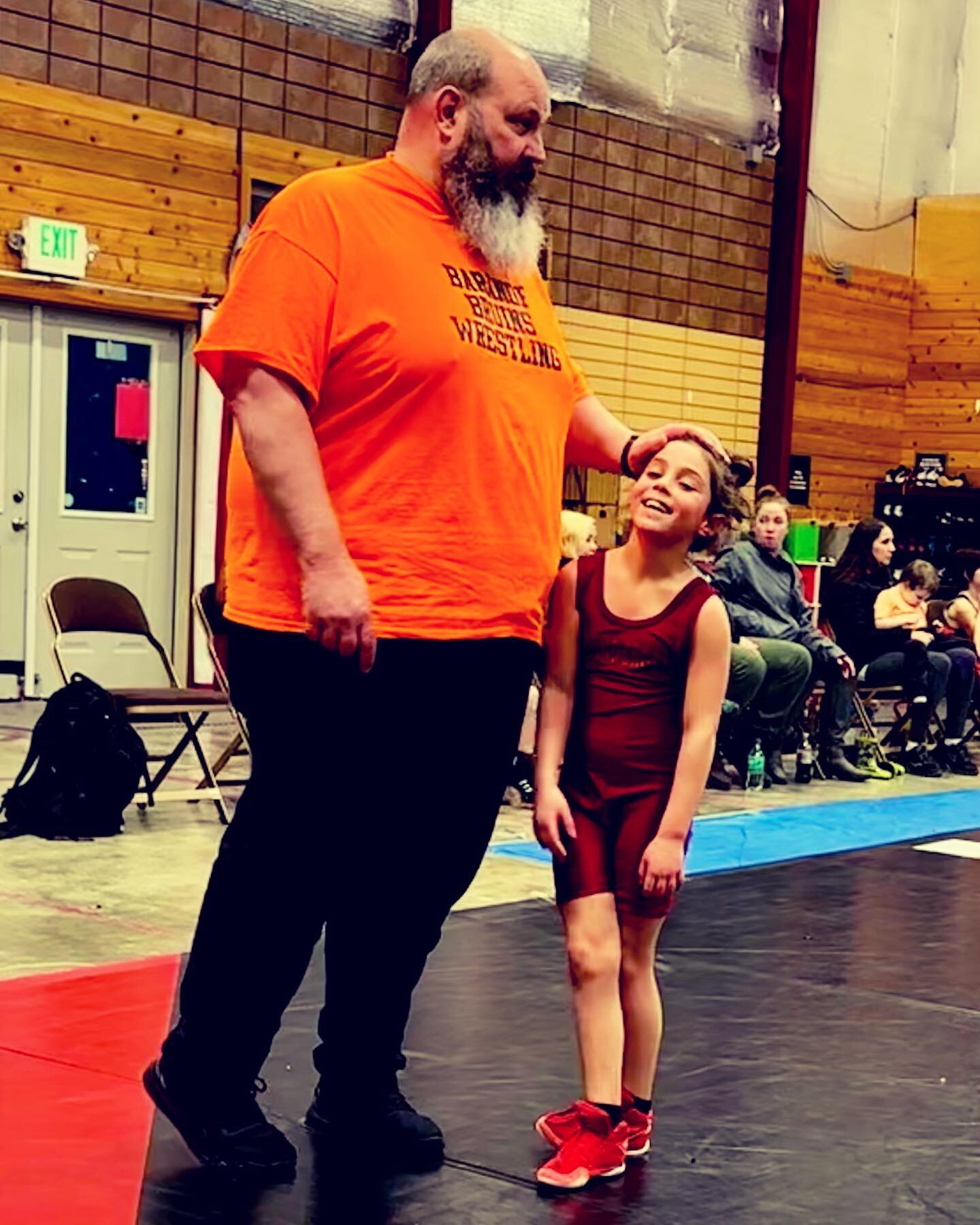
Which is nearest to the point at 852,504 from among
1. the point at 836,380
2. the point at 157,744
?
the point at 836,380

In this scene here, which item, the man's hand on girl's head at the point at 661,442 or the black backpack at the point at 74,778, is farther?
the black backpack at the point at 74,778

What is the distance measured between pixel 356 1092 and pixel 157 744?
18.4ft

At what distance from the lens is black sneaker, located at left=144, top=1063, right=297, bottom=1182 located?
274 centimetres

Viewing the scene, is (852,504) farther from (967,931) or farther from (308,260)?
(308,260)

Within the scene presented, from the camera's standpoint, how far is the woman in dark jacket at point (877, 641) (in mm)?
8945

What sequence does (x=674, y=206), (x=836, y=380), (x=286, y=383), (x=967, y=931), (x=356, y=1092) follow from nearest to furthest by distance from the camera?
(x=286, y=383)
(x=356, y=1092)
(x=967, y=931)
(x=674, y=206)
(x=836, y=380)

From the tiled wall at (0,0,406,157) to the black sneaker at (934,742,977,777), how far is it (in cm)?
473

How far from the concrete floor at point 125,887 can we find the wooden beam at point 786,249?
680 cm

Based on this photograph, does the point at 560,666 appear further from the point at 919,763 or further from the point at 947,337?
the point at 947,337

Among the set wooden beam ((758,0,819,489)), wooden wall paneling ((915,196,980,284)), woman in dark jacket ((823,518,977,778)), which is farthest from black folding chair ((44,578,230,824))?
wooden wall paneling ((915,196,980,284))

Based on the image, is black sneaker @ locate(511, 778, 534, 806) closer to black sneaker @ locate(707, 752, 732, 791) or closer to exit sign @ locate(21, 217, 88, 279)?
black sneaker @ locate(707, 752, 732, 791)

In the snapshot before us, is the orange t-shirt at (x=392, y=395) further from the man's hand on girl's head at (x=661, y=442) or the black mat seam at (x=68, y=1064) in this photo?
the black mat seam at (x=68, y=1064)

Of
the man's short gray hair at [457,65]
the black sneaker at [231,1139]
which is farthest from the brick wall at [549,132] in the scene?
the black sneaker at [231,1139]

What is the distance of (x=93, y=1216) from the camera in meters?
2.57
